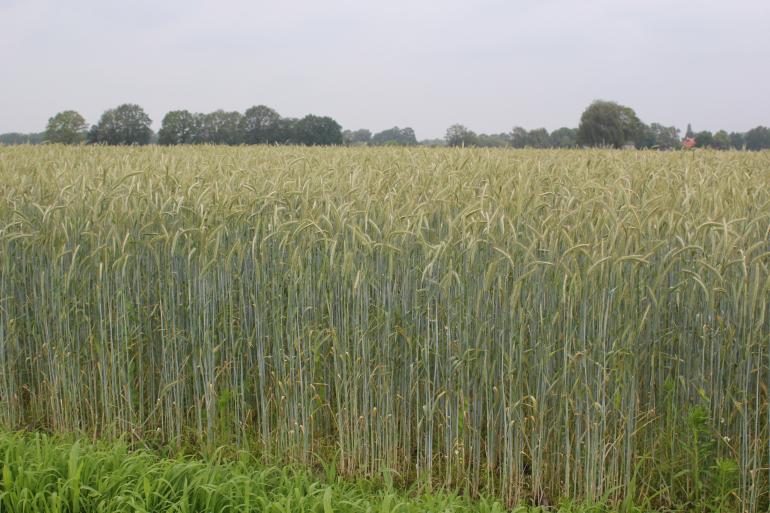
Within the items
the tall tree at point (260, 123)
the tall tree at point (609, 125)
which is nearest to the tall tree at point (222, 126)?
the tall tree at point (260, 123)

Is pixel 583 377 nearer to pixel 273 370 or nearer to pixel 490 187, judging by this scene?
pixel 273 370

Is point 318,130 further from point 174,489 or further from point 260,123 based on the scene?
point 174,489

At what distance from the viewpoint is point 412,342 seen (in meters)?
2.88

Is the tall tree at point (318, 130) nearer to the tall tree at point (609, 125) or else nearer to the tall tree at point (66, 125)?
the tall tree at point (66, 125)

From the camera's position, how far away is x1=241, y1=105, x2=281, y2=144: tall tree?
840 inches

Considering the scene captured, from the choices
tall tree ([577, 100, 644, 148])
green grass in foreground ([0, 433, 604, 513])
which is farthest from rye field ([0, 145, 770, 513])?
tall tree ([577, 100, 644, 148])

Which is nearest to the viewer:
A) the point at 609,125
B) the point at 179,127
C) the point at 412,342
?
the point at 412,342

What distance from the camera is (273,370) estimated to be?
10.2ft

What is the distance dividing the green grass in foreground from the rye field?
0.04 metres

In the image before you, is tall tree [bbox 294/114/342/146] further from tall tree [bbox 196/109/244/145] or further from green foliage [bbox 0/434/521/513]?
green foliage [bbox 0/434/521/513]

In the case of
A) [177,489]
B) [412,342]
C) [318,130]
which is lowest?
[177,489]

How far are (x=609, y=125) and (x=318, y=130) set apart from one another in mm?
16032

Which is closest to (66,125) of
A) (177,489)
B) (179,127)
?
(179,127)

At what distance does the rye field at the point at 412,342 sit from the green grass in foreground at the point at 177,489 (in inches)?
1.4
